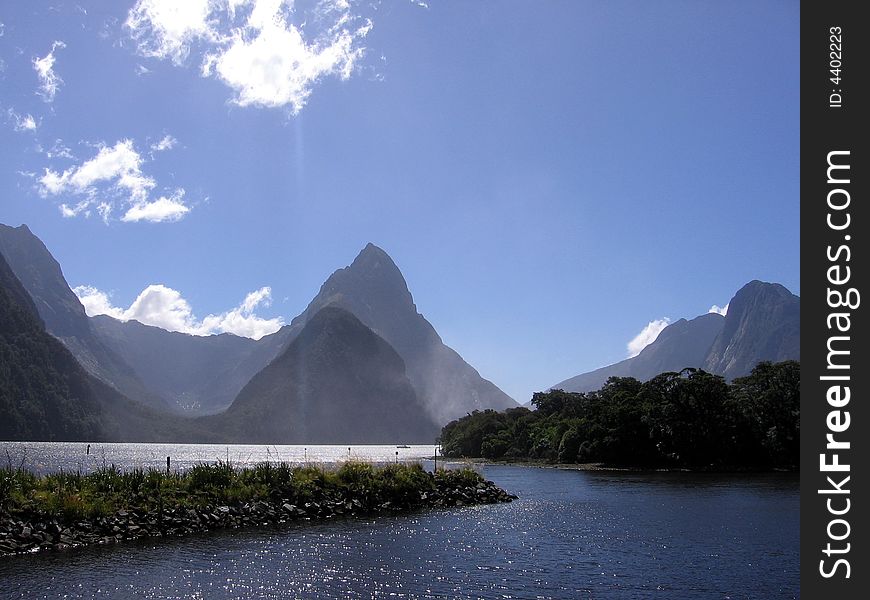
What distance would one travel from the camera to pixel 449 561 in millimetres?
26812

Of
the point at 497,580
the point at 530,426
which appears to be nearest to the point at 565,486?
the point at 497,580

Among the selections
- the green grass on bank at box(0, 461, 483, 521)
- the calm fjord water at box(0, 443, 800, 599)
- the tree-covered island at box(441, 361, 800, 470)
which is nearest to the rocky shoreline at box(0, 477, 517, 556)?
the green grass on bank at box(0, 461, 483, 521)

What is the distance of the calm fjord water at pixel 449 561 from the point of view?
21.7 metres

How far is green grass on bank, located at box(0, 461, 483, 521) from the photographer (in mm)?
28672

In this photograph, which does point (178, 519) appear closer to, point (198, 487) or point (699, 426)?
point (198, 487)

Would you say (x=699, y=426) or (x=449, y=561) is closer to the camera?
(x=449, y=561)

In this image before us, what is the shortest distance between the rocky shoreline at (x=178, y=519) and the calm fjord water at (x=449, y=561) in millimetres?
1242

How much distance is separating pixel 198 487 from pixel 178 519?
13.2ft

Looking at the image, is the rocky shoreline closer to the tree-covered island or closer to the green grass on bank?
the green grass on bank

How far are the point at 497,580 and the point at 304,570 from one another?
6.86 m

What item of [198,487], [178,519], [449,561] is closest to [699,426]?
[198,487]

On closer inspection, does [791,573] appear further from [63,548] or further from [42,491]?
[42,491]

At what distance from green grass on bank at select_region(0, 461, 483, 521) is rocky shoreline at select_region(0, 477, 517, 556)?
21 cm

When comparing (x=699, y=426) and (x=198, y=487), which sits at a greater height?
(x=198, y=487)
